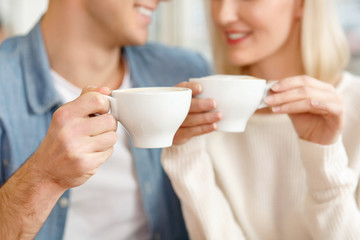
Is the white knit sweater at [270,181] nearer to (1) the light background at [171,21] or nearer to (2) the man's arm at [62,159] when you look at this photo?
(2) the man's arm at [62,159]

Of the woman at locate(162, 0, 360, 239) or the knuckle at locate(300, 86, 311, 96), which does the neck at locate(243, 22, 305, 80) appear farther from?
the knuckle at locate(300, 86, 311, 96)

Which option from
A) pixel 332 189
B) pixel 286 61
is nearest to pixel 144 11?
pixel 286 61

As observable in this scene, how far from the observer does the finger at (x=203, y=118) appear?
86 centimetres

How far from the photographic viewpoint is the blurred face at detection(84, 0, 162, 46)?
1319 millimetres

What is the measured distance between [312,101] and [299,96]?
3 centimetres

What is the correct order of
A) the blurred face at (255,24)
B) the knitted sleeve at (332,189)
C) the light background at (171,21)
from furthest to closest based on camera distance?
the light background at (171,21) → the blurred face at (255,24) → the knitted sleeve at (332,189)

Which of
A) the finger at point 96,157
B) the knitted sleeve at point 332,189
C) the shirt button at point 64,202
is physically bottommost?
the shirt button at point 64,202

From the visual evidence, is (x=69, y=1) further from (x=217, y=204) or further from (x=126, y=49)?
(x=217, y=204)

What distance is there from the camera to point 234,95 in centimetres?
81

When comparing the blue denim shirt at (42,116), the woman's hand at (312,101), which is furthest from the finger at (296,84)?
the blue denim shirt at (42,116)

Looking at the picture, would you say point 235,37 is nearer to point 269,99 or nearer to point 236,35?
point 236,35

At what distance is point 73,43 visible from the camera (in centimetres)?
140

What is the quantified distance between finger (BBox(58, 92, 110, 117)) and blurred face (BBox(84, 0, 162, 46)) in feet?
2.21

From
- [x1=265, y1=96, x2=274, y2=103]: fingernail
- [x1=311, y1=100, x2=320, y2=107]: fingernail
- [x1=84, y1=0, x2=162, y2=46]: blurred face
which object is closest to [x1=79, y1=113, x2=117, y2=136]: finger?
[x1=265, y1=96, x2=274, y2=103]: fingernail
